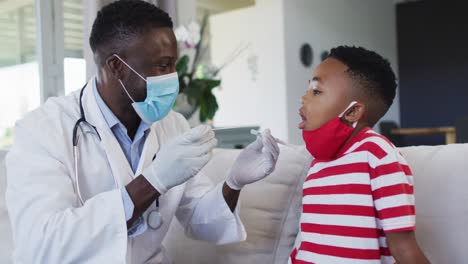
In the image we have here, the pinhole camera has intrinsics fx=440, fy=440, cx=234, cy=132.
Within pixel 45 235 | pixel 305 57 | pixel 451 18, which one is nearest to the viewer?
pixel 45 235

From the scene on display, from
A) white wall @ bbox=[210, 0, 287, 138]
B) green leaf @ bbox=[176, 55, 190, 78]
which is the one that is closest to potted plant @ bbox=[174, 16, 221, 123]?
green leaf @ bbox=[176, 55, 190, 78]

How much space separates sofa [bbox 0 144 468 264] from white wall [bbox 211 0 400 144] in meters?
2.68

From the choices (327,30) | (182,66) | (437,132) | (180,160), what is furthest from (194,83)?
(437,132)

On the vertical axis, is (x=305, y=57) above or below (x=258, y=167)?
above

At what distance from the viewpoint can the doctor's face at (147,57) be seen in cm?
106

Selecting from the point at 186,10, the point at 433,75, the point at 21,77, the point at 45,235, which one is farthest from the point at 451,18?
the point at 45,235

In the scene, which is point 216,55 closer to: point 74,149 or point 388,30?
point 388,30

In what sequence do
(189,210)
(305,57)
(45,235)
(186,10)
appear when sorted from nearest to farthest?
(45,235) < (189,210) < (186,10) < (305,57)

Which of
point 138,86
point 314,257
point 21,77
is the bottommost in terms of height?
point 314,257

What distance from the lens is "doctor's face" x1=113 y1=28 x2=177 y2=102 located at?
106cm

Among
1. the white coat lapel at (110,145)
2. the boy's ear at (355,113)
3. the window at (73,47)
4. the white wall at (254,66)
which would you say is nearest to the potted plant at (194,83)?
the window at (73,47)

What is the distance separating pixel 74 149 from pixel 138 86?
215 millimetres

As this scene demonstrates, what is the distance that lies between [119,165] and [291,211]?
49 centimetres

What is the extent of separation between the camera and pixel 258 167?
1068 mm
